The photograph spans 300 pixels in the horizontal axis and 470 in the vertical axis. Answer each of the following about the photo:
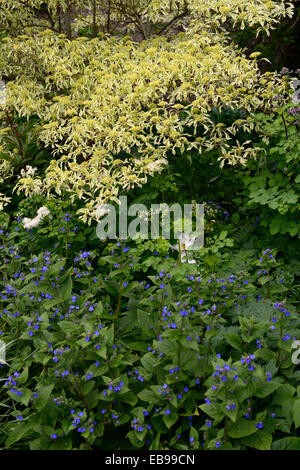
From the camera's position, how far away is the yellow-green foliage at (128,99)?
3.44m

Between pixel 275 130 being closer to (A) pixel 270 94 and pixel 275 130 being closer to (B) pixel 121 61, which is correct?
(A) pixel 270 94

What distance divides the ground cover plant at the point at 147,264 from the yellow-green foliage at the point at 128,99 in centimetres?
2

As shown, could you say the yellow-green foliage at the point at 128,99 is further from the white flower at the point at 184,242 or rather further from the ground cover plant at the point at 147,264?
the white flower at the point at 184,242

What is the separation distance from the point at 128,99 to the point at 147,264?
144 cm

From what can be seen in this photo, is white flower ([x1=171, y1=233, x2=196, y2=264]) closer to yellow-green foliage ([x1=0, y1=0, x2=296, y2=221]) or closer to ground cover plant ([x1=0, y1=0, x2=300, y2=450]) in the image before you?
ground cover plant ([x1=0, y1=0, x2=300, y2=450])

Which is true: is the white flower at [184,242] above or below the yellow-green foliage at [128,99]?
below

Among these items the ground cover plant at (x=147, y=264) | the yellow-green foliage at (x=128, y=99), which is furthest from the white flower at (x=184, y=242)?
the yellow-green foliage at (x=128, y=99)

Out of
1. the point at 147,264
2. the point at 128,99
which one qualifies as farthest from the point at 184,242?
the point at 128,99

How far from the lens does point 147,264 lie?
296 cm

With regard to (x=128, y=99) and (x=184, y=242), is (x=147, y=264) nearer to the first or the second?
(x=184, y=242)

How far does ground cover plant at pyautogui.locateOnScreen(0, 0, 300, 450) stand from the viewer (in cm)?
206

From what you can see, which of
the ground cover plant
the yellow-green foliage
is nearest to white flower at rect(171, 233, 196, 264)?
the ground cover plant

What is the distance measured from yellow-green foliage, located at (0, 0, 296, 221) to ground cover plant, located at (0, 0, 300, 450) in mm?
22

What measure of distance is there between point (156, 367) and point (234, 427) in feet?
1.52
